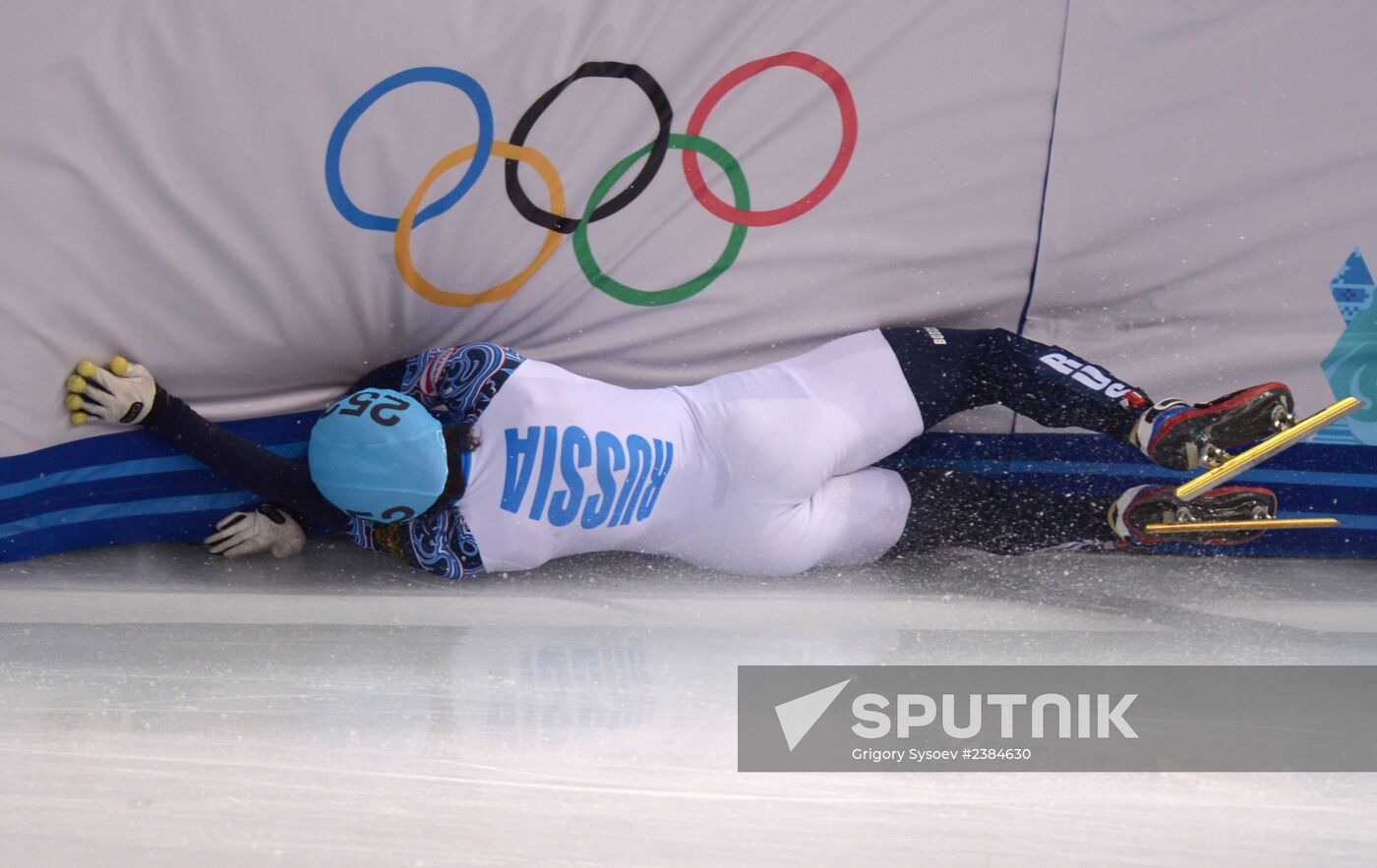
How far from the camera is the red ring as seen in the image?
2.32 m

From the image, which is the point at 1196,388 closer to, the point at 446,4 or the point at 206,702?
the point at 446,4

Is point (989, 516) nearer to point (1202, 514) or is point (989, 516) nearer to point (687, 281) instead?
point (1202, 514)

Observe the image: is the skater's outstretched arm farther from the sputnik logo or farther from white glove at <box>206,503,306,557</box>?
the sputnik logo

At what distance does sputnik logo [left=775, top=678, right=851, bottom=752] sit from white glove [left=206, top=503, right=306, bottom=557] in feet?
3.47

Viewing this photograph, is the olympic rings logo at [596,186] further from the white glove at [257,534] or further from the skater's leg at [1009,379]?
the white glove at [257,534]

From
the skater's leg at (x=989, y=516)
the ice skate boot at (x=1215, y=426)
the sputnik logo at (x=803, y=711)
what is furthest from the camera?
the skater's leg at (x=989, y=516)

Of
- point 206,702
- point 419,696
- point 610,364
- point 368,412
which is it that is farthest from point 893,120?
point 206,702

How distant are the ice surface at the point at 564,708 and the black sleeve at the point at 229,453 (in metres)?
0.20

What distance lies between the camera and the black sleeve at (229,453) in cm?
217

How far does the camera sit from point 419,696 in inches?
72.7

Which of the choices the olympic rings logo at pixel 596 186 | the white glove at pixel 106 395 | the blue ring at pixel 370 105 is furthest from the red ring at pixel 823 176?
the white glove at pixel 106 395

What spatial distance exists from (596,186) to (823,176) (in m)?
0.45

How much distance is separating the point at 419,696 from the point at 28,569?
2.99 feet

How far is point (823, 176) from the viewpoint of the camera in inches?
94.6
